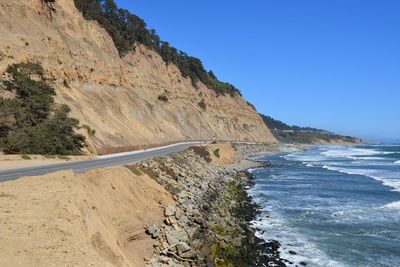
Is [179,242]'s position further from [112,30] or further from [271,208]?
[112,30]

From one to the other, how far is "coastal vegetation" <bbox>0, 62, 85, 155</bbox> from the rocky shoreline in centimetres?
749

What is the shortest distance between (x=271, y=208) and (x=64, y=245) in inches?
996

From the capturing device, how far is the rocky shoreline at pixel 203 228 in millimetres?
17219

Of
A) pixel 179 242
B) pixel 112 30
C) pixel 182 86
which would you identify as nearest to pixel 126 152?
pixel 179 242

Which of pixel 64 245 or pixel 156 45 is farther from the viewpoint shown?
pixel 156 45

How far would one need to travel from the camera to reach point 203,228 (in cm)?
2162

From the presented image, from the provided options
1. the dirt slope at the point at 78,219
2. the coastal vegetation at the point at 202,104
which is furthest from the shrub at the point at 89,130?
the coastal vegetation at the point at 202,104

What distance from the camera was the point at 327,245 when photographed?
2447cm

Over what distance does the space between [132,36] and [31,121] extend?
51.8 m

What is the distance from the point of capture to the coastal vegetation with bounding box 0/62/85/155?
99.8 feet

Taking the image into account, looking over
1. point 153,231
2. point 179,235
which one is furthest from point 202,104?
point 153,231

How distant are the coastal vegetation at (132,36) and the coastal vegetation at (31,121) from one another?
3258 cm

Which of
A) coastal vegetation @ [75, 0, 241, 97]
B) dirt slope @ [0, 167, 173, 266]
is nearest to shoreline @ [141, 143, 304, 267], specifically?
dirt slope @ [0, 167, 173, 266]

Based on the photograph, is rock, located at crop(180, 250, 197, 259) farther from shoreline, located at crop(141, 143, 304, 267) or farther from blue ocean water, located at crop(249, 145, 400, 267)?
blue ocean water, located at crop(249, 145, 400, 267)
